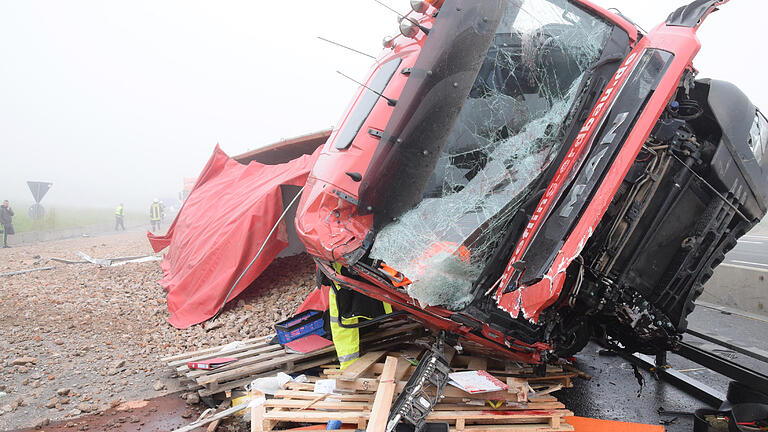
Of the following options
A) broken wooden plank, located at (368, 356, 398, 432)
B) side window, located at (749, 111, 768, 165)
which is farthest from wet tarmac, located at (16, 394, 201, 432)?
side window, located at (749, 111, 768, 165)

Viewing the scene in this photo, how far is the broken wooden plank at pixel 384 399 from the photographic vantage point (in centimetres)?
256

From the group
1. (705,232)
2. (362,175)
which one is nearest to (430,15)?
(362,175)

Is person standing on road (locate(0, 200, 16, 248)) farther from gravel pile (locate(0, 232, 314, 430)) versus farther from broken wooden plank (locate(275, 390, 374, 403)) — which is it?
broken wooden plank (locate(275, 390, 374, 403))

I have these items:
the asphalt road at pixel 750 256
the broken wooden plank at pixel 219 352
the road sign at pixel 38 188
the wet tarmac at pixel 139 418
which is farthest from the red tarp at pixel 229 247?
the road sign at pixel 38 188

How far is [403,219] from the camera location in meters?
2.71

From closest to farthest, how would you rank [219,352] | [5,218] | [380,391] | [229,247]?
[380,391], [219,352], [229,247], [5,218]

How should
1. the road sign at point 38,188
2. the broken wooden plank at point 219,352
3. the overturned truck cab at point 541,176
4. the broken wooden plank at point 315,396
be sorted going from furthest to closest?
the road sign at point 38,188, the broken wooden plank at point 219,352, the broken wooden plank at point 315,396, the overturned truck cab at point 541,176

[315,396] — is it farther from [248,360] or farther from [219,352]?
[219,352]

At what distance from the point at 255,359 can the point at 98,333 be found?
2445 millimetres

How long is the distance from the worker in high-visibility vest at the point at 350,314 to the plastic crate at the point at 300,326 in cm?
80

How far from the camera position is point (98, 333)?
5.03 m

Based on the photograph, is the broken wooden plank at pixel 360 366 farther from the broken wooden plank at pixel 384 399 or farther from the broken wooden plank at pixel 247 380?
the broken wooden plank at pixel 247 380

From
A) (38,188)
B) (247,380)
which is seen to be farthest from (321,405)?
(38,188)

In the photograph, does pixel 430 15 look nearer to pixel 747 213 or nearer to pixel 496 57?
pixel 496 57
